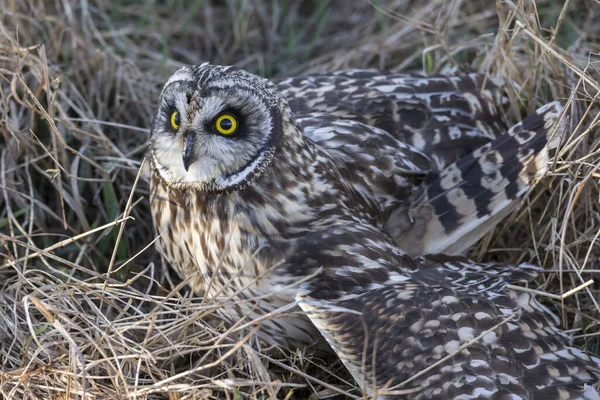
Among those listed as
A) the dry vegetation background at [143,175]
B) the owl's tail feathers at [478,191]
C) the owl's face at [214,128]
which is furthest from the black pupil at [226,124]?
the owl's tail feathers at [478,191]

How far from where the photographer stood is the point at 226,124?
2.46m

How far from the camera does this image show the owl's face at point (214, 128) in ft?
7.95

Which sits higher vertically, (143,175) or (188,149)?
(188,149)

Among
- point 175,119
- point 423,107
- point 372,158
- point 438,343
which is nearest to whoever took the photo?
point 438,343

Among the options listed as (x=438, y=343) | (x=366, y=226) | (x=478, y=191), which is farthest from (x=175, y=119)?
(x=478, y=191)

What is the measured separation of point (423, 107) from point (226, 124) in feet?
3.47

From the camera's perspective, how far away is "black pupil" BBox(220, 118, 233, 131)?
245cm

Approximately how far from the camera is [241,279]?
2.62m

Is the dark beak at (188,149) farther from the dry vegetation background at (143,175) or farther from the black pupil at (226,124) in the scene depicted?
the dry vegetation background at (143,175)

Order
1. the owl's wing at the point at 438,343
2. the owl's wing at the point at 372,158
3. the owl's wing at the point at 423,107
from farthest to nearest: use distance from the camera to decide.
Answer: the owl's wing at the point at 423,107, the owl's wing at the point at 372,158, the owl's wing at the point at 438,343

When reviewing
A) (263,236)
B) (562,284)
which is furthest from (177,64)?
(562,284)

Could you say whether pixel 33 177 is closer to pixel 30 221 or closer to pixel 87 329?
pixel 30 221

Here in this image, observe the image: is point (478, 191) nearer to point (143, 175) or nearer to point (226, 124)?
point (226, 124)

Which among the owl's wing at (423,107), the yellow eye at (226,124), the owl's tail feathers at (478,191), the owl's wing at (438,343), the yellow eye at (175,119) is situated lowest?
the owl's wing at (438,343)
